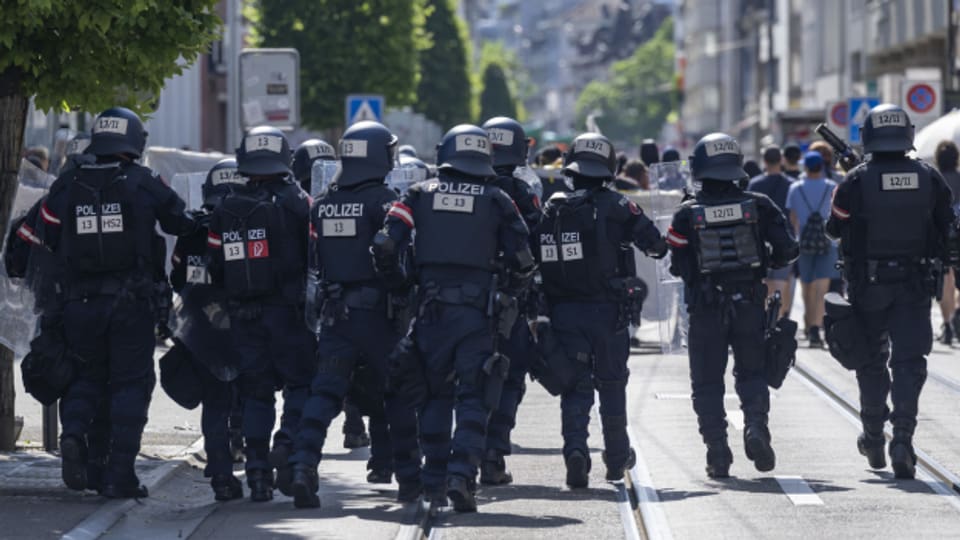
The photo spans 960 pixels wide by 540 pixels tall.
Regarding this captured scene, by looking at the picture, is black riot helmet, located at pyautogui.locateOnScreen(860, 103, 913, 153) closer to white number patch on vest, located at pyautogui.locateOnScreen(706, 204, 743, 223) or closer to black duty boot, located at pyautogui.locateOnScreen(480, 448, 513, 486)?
white number patch on vest, located at pyautogui.locateOnScreen(706, 204, 743, 223)

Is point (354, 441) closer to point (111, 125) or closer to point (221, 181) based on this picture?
point (221, 181)

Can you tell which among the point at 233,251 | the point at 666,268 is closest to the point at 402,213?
the point at 233,251

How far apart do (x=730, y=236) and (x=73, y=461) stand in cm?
347

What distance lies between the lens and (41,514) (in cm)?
978

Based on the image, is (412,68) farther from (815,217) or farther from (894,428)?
(894,428)

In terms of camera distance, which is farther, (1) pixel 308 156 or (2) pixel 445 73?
(2) pixel 445 73

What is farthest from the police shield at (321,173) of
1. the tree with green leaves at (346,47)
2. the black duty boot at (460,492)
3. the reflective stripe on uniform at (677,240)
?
the tree with green leaves at (346,47)

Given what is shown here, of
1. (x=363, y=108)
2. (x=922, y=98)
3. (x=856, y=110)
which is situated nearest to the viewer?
(x=363, y=108)

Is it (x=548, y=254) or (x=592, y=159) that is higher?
(x=592, y=159)

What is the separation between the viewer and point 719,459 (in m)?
11.0

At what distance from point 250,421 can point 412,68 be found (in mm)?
34771

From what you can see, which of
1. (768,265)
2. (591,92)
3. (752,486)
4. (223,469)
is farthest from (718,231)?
(591,92)

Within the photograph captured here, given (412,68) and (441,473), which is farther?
(412,68)

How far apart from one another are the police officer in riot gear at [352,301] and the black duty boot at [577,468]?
32.4 inches
